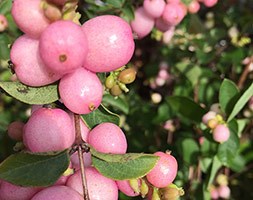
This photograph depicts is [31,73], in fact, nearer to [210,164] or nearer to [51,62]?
[51,62]

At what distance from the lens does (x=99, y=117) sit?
904 mm

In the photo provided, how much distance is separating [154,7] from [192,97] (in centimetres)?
48

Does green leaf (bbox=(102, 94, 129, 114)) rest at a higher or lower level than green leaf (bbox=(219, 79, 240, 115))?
lower

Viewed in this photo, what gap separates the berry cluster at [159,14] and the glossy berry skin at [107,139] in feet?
2.08

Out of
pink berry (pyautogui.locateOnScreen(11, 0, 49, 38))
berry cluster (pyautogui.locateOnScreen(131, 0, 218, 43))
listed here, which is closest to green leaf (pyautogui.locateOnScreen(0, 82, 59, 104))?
pink berry (pyautogui.locateOnScreen(11, 0, 49, 38))

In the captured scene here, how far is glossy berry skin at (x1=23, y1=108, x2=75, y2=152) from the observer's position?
79 centimetres

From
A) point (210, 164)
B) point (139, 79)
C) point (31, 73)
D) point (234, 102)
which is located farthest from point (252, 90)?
point (139, 79)

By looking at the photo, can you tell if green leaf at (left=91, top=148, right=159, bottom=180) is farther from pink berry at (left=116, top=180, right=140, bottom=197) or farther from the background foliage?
the background foliage

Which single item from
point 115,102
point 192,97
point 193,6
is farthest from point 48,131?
point 192,97

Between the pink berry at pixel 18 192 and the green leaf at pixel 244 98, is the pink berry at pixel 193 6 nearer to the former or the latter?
the green leaf at pixel 244 98

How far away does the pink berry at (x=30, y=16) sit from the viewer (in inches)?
27.6

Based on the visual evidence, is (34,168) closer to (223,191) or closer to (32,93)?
(32,93)

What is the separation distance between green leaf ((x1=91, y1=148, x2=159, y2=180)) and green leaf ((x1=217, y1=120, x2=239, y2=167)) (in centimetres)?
70

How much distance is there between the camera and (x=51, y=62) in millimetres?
693
